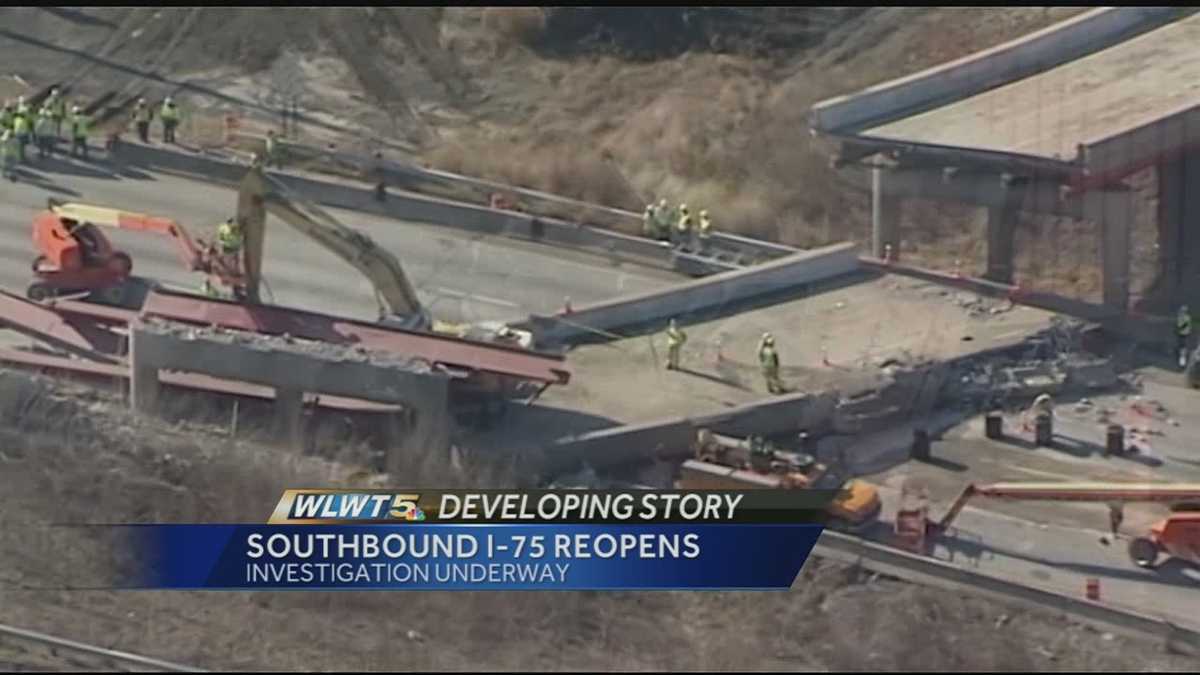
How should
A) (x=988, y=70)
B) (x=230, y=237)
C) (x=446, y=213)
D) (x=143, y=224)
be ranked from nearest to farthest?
1. (x=230, y=237)
2. (x=143, y=224)
3. (x=446, y=213)
4. (x=988, y=70)

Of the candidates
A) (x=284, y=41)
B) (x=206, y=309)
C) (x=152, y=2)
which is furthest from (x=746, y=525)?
Result: (x=152, y=2)

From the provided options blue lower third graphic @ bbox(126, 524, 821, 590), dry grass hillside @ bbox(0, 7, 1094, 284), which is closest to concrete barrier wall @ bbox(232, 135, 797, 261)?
dry grass hillside @ bbox(0, 7, 1094, 284)

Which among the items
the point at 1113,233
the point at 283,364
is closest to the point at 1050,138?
the point at 1113,233

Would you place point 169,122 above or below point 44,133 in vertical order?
above

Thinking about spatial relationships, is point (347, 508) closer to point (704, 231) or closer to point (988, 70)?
point (704, 231)

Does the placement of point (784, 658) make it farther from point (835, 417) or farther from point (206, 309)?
point (206, 309)

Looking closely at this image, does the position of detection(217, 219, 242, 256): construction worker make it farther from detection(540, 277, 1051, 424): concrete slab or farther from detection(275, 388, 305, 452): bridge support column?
detection(540, 277, 1051, 424): concrete slab

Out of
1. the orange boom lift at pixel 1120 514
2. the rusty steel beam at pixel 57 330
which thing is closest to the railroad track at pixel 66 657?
the rusty steel beam at pixel 57 330
